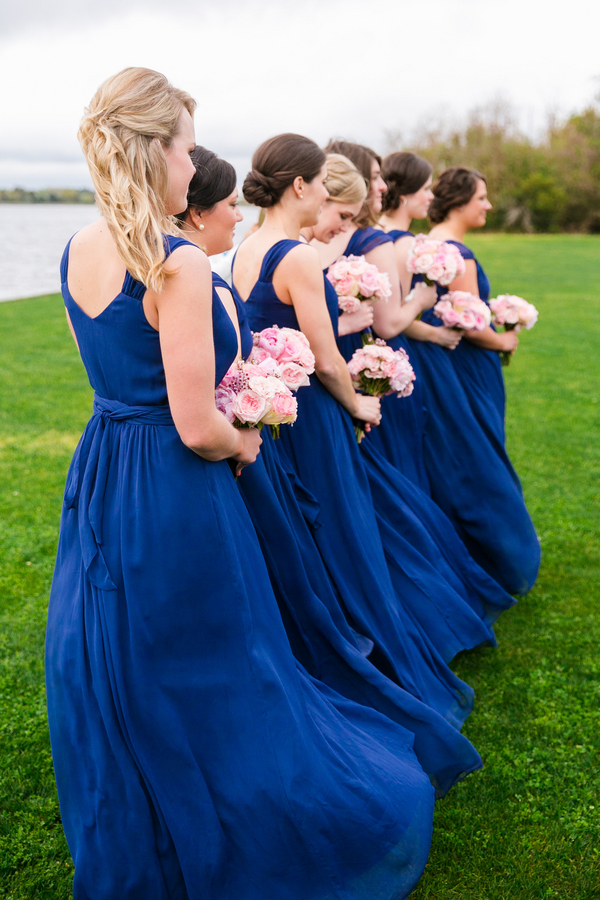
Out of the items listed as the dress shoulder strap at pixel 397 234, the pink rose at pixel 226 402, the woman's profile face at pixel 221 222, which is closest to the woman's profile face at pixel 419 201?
the dress shoulder strap at pixel 397 234

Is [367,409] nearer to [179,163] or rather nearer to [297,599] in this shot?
[297,599]

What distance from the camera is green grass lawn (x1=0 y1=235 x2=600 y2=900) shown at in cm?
294

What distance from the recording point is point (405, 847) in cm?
254

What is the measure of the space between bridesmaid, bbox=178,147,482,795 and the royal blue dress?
0.31 m

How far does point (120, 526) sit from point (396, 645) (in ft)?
5.36

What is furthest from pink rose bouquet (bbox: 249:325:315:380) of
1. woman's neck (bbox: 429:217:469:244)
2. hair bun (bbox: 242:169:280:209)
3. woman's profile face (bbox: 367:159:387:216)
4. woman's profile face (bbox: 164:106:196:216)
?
woman's neck (bbox: 429:217:469:244)

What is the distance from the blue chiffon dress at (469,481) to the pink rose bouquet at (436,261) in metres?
0.40

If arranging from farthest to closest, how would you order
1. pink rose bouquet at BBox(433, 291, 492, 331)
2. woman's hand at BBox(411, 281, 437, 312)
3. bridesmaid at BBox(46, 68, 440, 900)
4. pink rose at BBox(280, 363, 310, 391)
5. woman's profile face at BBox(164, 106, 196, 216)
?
pink rose bouquet at BBox(433, 291, 492, 331) < woman's hand at BBox(411, 281, 437, 312) < pink rose at BBox(280, 363, 310, 391) < bridesmaid at BBox(46, 68, 440, 900) < woman's profile face at BBox(164, 106, 196, 216)

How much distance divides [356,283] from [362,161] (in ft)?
2.91

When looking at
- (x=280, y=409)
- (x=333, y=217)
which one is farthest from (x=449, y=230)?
(x=280, y=409)

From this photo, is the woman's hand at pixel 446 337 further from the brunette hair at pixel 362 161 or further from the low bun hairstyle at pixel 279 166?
the low bun hairstyle at pixel 279 166

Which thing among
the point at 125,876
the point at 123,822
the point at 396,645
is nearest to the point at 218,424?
the point at 123,822

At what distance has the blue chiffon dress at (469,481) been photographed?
4895 mm

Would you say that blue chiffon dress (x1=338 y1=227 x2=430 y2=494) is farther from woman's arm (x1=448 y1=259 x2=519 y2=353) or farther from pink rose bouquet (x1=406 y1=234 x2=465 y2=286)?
woman's arm (x1=448 y1=259 x2=519 y2=353)
